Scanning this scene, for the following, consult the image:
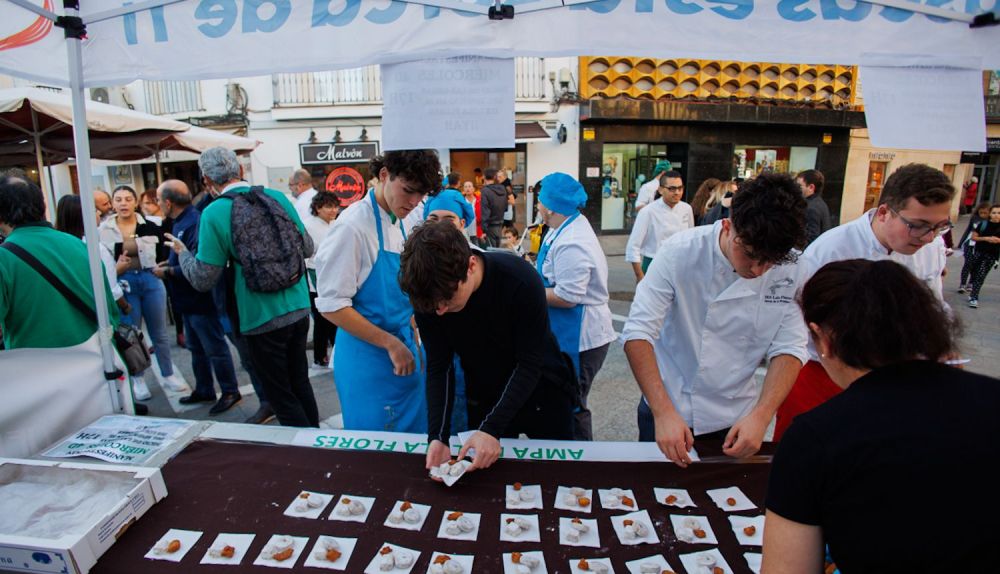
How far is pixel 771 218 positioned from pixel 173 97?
15590 millimetres

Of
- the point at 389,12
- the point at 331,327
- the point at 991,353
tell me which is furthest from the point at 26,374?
the point at 991,353

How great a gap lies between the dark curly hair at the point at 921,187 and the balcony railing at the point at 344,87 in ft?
37.2

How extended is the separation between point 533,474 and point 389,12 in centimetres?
150

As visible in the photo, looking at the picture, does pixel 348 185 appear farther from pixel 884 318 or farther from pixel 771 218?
pixel 884 318

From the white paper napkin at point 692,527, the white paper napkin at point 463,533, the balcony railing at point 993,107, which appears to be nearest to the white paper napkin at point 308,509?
the white paper napkin at point 463,533

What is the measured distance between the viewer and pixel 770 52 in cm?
172

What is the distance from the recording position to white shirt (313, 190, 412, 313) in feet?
6.34

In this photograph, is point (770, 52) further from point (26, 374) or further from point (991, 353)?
point (991, 353)

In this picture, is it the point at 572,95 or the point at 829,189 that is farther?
the point at 829,189

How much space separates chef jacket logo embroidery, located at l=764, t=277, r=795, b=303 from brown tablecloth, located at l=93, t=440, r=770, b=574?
0.52 meters

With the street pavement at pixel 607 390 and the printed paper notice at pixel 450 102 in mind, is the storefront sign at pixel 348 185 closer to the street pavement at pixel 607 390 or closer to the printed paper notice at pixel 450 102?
the street pavement at pixel 607 390

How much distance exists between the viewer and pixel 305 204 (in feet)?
17.3

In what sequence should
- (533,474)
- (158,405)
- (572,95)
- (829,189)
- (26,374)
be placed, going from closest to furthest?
(533,474) → (26,374) → (158,405) → (572,95) → (829,189)

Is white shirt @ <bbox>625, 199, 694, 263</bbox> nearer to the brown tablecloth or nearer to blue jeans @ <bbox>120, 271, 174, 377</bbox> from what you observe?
the brown tablecloth
